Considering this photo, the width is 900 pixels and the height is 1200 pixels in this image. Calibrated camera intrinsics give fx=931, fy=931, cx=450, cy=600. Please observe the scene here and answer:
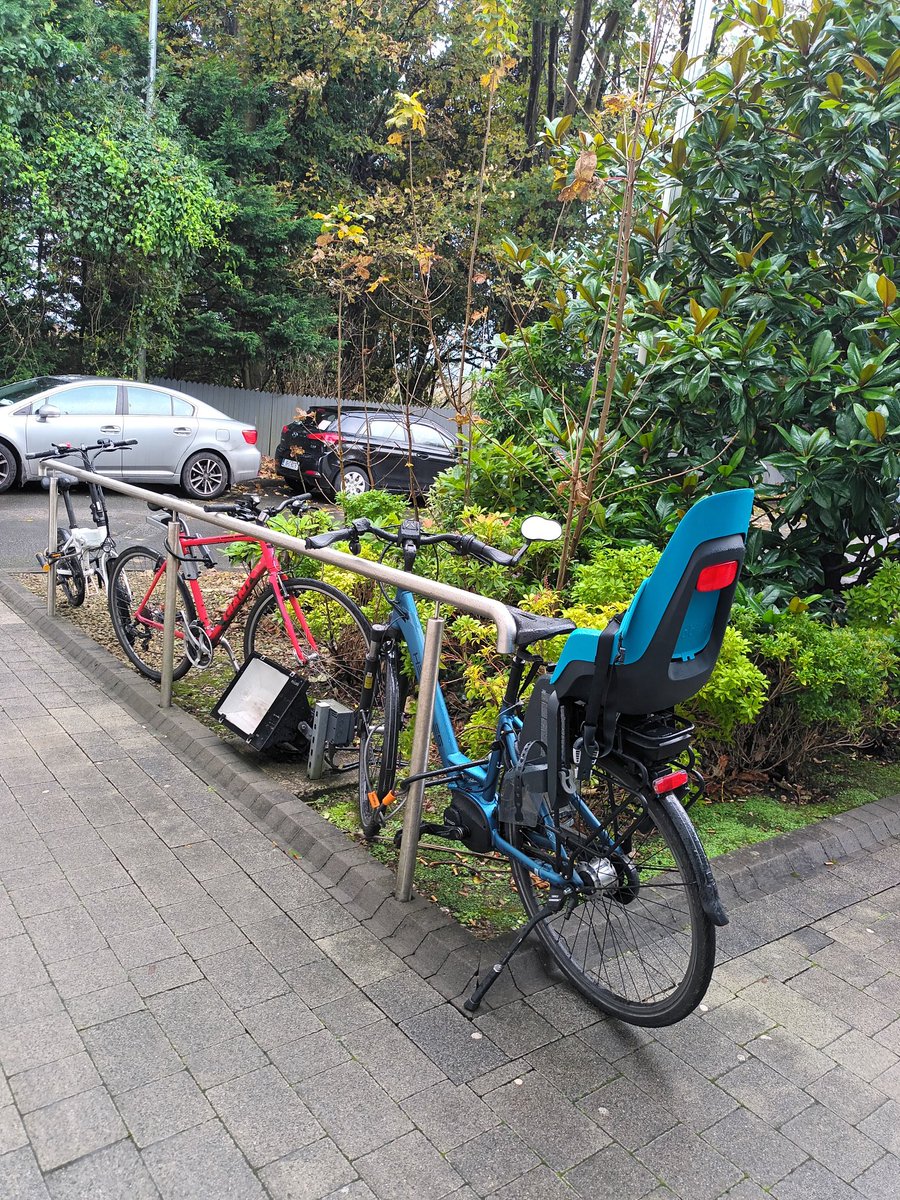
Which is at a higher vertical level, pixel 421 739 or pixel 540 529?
pixel 540 529

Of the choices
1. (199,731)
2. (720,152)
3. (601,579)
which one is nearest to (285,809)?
(199,731)

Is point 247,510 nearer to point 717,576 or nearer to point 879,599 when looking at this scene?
point 717,576

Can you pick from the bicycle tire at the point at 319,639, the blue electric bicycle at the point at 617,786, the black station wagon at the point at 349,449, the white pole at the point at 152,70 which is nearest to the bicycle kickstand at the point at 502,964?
the blue electric bicycle at the point at 617,786

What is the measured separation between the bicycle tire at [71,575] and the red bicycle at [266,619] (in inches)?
52.6

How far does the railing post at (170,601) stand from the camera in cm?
498

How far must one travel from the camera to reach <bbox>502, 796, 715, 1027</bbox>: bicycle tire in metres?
2.51

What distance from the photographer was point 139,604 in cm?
580

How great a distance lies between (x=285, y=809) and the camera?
153 inches

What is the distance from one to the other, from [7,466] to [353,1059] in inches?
439

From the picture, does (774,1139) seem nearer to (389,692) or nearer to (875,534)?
(389,692)

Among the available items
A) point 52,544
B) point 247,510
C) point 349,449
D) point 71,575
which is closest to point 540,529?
point 247,510

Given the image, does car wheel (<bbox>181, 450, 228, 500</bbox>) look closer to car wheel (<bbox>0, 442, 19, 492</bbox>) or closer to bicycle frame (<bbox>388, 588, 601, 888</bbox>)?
car wheel (<bbox>0, 442, 19, 492</bbox>)

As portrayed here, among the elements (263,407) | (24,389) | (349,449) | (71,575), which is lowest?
(71,575)

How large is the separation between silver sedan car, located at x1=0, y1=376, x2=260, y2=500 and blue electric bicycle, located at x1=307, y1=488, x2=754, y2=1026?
33.7ft
